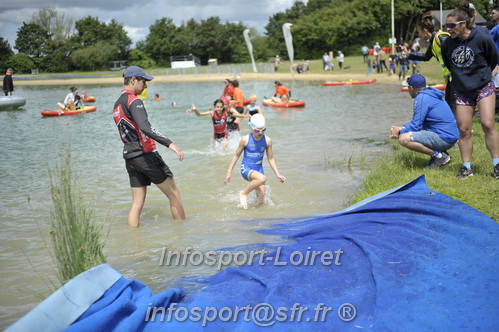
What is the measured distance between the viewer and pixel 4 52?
7012 centimetres

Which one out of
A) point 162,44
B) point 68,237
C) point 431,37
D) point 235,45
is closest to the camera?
point 68,237

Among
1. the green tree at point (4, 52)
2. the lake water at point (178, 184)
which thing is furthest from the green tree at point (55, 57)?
the lake water at point (178, 184)

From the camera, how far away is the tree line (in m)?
64.3

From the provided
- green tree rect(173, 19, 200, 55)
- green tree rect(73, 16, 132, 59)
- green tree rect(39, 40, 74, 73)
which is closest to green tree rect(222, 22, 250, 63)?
green tree rect(173, 19, 200, 55)

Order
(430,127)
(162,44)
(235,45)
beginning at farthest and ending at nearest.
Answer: (235,45) < (162,44) < (430,127)

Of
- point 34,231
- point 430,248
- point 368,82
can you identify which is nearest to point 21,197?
point 34,231

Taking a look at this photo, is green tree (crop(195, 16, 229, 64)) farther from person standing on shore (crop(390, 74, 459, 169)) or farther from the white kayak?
person standing on shore (crop(390, 74, 459, 169))

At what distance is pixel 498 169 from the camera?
738 cm

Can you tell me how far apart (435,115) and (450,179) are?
4.05ft

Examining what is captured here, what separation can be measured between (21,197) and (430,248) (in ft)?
26.2

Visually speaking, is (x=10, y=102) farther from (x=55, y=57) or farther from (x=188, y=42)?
(x=188, y=42)

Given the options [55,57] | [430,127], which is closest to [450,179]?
[430,127]

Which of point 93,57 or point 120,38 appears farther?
point 120,38

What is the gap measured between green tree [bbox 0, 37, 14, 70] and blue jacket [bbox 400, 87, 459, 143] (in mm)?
69736
